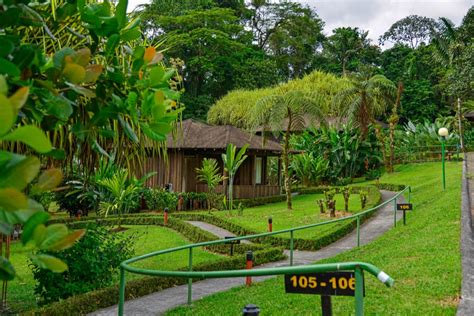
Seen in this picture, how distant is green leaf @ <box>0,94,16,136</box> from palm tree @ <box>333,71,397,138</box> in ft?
88.5

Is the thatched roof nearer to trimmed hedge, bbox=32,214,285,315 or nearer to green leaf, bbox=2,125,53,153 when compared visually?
trimmed hedge, bbox=32,214,285,315

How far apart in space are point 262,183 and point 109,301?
19.4m

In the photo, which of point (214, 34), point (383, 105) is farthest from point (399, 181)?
point (214, 34)

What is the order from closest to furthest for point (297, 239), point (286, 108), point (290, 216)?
point (297, 239) < point (290, 216) < point (286, 108)

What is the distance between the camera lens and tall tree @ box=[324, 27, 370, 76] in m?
54.1

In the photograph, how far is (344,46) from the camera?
54469 millimetres

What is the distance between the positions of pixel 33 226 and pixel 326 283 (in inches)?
77.2

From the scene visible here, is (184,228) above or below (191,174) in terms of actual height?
below

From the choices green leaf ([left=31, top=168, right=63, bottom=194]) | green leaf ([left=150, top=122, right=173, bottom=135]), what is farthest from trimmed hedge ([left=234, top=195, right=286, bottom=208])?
green leaf ([left=31, top=168, right=63, bottom=194])

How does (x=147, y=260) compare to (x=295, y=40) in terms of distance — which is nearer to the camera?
(x=147, y=260)

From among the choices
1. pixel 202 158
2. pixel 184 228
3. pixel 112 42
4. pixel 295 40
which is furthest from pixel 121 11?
pixel 295 40

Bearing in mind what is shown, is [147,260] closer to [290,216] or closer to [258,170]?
[290,216]

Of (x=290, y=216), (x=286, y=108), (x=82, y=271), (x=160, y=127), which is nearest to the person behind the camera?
(x=160, y=127)

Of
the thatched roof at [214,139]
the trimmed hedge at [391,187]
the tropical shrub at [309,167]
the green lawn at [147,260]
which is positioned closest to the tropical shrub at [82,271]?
the green lawn at [147,260]
